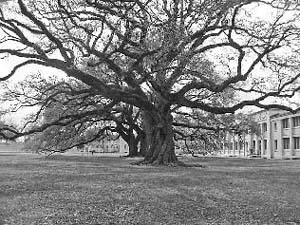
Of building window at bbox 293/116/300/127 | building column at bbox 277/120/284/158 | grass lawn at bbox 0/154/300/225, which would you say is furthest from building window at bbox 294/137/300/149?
grass lawn at bbox 0/154/300/225

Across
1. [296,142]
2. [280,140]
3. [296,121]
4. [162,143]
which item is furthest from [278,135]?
[162,143]

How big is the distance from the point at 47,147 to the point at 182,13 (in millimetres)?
27987

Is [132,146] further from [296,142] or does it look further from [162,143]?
[296,142]

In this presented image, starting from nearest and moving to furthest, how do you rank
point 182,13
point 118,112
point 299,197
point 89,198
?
point 89,198 → point 299,197 → point 182,13 → point 118,112

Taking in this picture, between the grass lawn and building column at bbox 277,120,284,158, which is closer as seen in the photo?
the grass lawn

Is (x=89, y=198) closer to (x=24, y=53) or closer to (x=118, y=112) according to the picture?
(x=24, y=53)

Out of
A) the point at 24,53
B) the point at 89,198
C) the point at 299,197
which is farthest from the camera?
the point at 24,53

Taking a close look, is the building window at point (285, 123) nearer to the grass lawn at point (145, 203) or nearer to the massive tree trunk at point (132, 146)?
the massive tree trunk at point (132, 146)

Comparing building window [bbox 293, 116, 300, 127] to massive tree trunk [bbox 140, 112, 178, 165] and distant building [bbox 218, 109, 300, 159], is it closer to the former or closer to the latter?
distant building [bbox 218, 109, 300, 159]

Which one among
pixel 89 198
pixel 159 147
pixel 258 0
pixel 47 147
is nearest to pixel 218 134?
pixel 159 147

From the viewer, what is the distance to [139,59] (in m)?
19.9

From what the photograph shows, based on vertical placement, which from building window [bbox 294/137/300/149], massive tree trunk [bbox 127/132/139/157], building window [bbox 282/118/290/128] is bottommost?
massive tree trunk [bbox 127/132/139/157]

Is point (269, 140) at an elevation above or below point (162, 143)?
above

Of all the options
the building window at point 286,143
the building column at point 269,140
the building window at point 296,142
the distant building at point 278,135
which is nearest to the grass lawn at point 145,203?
the distant building at point 278,135
